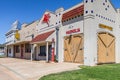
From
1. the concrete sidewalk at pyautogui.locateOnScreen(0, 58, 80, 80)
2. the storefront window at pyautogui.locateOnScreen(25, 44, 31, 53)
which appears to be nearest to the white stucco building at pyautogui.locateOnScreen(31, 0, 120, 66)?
the concrete sidewalk at pyautogui.locateOnScreen(0, 58, 80, 80)

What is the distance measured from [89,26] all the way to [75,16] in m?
2.76

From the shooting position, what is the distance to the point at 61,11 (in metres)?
22.4

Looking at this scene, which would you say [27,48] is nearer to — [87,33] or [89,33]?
[87,33]

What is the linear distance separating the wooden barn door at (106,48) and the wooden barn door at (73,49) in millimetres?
1880

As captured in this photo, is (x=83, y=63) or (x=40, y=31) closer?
(x=83, y=63)

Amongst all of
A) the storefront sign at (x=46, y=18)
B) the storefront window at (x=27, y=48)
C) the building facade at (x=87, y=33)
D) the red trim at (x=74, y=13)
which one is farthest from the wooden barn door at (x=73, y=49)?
the storefront window at (x=27, y=48)

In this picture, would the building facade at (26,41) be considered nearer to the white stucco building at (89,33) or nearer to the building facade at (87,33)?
the building facade at (87,33)

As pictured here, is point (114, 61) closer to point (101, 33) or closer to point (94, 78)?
point (101, 33)

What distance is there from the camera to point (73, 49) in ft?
64.3

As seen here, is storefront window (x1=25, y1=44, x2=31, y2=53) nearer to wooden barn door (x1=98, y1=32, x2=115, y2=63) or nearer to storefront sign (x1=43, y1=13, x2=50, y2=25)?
storefront sign (x1=43, y1=13, x2=50, y2=25)

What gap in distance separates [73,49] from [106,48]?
3476 mm

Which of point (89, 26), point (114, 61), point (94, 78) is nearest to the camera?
point (94, 78)

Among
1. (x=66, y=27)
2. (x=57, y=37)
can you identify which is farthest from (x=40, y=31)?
(x=66, y=27)

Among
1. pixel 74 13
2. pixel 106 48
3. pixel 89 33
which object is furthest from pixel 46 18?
pixel 106 48
